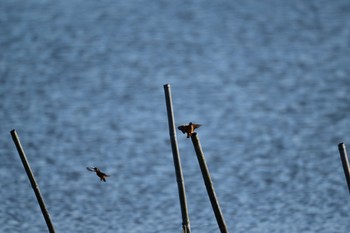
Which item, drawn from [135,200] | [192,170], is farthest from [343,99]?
[135,200]

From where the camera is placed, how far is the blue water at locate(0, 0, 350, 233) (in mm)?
4883

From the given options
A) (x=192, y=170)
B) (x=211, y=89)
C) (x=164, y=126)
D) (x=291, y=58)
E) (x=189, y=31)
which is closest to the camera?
(x=192, y=170)

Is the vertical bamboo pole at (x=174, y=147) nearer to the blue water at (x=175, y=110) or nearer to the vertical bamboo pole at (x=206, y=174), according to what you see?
the vertical bamboo pole at (x=206, y=174)

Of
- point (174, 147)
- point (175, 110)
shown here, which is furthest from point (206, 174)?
point (175, 110)

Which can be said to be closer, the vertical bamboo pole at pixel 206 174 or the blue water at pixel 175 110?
the vertical bamboo pole at pixel 206 174

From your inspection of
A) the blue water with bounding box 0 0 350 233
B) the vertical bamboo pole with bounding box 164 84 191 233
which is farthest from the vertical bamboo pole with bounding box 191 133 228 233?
the blue water with bounding box 0 0 350 233

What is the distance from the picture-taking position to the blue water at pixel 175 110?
A: 192 inches

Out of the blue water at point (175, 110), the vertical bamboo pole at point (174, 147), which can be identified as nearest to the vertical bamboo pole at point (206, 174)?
the vertical bamboo pole at point (174, 147)

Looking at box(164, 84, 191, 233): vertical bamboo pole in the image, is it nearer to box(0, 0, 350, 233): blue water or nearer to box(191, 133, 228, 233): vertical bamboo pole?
box(191, 133, 228, 233): vertical bamboo pole

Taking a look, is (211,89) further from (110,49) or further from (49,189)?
(49,189)

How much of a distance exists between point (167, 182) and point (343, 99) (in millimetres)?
1578

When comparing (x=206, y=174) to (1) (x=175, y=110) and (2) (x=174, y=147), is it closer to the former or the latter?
(2) (x=174, y=147)

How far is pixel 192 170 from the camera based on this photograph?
17.8ft

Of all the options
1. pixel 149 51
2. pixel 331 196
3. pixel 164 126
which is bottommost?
pixel 331 196
